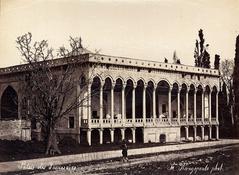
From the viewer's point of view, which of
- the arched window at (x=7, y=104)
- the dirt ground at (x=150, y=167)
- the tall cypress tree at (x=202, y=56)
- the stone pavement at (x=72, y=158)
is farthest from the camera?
the tall cypress tree at (x=202, y=56)

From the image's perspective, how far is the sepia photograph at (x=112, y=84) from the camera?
19.9 meters

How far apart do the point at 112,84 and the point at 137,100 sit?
7804 mm

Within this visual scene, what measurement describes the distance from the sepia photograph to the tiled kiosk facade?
10 cm

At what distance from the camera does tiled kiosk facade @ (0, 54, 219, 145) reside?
1396 inches

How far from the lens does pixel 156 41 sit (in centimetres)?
2886

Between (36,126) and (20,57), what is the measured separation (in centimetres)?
1094

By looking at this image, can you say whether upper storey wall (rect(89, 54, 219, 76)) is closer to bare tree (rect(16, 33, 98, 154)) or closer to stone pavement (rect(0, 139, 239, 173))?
bare tree (rect(16, 33, 98, 154))

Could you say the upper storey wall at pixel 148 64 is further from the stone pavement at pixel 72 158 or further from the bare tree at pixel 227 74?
the stone pavement at pixel 72 158

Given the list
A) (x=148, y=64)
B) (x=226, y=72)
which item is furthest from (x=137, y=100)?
(x=226, y=72)

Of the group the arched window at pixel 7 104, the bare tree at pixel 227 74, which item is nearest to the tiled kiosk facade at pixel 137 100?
the arched window at pixel 7 104

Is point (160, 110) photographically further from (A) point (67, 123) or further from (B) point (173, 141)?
(A) point (67, 123)

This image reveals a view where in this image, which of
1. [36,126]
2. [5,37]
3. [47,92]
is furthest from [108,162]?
[36,126]

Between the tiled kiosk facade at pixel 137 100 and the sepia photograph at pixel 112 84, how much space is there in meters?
0.10

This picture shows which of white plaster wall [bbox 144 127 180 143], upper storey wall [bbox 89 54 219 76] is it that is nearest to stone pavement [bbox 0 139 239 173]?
white plaster wall [bbox 144 127 180 143]
